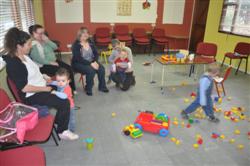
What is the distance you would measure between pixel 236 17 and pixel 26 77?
5.60 m

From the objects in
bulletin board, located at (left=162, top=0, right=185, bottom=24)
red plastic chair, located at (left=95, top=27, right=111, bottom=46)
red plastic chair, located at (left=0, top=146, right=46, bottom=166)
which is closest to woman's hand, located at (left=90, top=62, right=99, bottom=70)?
red plastic chair, located at (left=0, top=146, right=46, bottom=166)

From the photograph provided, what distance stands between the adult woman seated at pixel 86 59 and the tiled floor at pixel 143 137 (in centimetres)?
27

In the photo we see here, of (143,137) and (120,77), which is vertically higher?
(120,77)

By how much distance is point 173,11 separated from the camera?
7.29 metres

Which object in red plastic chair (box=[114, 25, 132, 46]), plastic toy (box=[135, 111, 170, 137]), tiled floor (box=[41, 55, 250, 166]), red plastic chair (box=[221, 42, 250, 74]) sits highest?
red plastic chair (box=[114, 25, 132, 46])

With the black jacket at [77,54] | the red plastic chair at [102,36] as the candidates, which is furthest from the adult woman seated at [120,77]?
the red plastic chair at [102,36]

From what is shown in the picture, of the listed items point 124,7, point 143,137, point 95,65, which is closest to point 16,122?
point 143,137

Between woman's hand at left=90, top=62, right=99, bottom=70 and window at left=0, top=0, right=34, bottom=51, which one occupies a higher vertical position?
window at left=0, top=0, right=34, bottom=51

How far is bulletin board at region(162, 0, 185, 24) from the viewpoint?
7172 millimetres

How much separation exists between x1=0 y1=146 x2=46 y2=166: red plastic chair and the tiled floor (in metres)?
0.65

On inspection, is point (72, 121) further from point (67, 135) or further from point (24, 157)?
point (24, 157)

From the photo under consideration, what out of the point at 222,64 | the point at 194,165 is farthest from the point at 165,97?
the point at 222,64

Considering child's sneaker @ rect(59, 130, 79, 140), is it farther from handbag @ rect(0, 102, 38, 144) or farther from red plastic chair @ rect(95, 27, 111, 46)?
red plastic chair @ rect(95, 27, 111, 46)

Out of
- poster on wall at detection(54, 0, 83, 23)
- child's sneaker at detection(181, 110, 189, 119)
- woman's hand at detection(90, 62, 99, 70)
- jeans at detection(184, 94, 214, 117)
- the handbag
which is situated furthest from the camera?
poster on wall at detection(54, 0, 83, 23)
